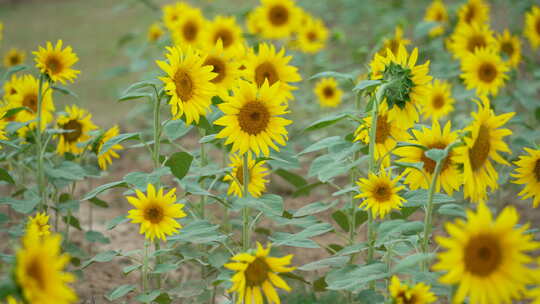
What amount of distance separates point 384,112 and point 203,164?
75 cm

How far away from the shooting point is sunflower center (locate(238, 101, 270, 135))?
6.24 feet

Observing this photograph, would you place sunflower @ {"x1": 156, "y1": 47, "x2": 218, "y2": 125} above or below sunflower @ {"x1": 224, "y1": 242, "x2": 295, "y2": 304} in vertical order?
above

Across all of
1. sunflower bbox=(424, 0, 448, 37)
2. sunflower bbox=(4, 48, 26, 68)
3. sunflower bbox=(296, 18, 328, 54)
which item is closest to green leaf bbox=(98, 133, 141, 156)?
sunflower bbox=(4, 48, 26, 68)

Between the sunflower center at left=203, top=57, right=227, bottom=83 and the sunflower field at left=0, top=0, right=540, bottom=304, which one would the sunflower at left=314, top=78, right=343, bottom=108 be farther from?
the sunflower center at left=203, top=57, right=227, bottom=83

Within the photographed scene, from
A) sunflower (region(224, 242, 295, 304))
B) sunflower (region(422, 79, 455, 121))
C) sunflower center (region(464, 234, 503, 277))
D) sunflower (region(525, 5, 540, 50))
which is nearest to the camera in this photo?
sunflower center (region(464, 234, 503, 277))

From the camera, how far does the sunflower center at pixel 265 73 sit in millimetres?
2307

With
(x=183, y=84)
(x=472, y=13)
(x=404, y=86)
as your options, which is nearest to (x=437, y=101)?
(x=472, y=13)

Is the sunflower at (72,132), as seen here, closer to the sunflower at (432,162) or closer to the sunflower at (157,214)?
the sunflower at (157,214)

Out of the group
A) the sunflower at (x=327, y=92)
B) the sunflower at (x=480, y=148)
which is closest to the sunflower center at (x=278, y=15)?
the sunflower at (x=327, y=92)

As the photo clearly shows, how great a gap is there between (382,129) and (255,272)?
0.70 meters

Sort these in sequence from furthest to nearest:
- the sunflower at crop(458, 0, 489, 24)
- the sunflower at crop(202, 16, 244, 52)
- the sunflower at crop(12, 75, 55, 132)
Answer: the sunflower at crop(458, 0, 489, 24) < the sunflower at crop(202, 16, 244, 52) < the sunflower at crop(12, 75, 55, 132)

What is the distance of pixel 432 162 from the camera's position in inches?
73.4

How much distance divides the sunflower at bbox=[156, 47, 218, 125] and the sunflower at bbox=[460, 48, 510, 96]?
1.40 m

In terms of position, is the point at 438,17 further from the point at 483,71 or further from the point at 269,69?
the point at 269,69
